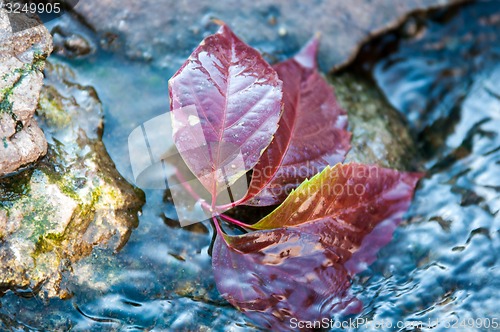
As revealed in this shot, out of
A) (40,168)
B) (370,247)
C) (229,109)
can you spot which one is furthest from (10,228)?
(370,247)

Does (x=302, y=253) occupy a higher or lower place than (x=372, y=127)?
lower

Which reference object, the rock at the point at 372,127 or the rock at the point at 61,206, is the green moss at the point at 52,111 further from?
the rock at the point at 372,127

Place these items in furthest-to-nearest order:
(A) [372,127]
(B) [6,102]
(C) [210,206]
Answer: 1. (A) [372,127]
2. (C) [210,206]
3. (B) [6,102]

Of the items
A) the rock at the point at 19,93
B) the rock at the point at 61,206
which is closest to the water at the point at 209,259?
the rock at the point at 61,206

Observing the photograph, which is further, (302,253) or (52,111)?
(52,111)

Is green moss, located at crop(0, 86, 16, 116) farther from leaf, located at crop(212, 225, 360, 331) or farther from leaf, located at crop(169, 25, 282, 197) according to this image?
leaf, located at crop(212, 225, 360, 331)

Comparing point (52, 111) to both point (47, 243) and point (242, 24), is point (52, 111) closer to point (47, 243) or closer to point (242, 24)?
point (47, 243)

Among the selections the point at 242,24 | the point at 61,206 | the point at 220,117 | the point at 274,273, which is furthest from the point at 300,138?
the point at 61,206
